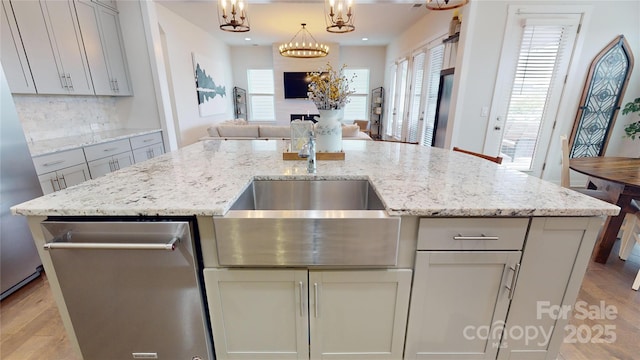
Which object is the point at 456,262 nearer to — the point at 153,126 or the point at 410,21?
the point at 153,126

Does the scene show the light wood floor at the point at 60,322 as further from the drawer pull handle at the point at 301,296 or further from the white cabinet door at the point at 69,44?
the white cabinet door at the point at 69,44

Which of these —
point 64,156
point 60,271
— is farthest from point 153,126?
point 60,271

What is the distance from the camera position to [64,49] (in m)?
2.63

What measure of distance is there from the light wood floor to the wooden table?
0.20 meters

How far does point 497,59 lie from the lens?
3.25m

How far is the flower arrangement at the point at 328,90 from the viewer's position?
153cm

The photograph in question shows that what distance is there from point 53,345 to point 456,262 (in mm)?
2193

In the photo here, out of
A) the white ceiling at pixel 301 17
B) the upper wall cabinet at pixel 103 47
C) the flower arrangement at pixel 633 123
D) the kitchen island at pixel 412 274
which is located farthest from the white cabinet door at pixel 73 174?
the flower arrangement at pixel 633 123

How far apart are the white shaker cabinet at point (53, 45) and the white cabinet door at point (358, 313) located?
10.6ft

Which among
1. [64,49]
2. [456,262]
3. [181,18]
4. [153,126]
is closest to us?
[456,262]

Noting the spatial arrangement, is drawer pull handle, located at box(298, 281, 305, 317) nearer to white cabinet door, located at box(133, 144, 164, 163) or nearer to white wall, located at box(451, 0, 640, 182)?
white cabinet door, located at box(133, 144, 164, 163)

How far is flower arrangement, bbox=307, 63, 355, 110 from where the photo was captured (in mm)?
1534

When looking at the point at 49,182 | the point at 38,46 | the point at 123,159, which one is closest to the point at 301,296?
the point at 49,182

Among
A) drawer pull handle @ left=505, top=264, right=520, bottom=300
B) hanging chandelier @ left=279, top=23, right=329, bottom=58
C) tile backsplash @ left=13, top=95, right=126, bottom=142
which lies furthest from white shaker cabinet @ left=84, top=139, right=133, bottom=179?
hanging chandelier @ left=279, top=23, right=329, bottom=58
